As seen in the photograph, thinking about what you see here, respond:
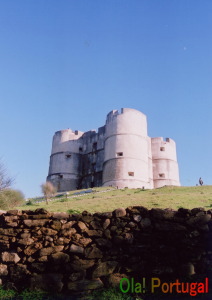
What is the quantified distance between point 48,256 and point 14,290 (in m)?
0.89

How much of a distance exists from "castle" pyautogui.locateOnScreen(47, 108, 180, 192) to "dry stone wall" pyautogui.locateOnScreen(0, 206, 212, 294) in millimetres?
27400

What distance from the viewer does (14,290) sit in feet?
17.4

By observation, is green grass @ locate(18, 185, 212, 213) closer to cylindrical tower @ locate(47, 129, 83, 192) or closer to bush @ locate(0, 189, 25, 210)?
bush @ locate(0, 189, 25, 210)

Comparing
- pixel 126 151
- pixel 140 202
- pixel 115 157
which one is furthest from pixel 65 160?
pixel 140 202

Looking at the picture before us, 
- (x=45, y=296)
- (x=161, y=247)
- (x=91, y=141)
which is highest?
(x=91, y=141)

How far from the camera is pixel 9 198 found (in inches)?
667

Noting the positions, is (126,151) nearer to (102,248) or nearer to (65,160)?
(65,160)

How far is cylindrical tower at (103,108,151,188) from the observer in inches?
1341

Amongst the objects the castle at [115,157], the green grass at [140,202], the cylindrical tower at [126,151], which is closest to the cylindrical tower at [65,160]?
the castle at [115,157]

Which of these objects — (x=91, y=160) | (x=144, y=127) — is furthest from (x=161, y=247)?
(x=91, y=160)

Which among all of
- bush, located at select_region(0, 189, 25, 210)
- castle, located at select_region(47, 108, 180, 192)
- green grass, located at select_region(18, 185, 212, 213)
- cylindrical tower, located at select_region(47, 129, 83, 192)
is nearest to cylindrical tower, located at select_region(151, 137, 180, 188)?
castle, located at select_region(47, 108, 180, 192)

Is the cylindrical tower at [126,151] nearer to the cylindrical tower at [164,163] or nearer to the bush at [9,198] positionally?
the cylindrical tower at [164,163]

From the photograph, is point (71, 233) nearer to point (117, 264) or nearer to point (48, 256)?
point (48, 256)

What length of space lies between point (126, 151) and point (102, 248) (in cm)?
2955
